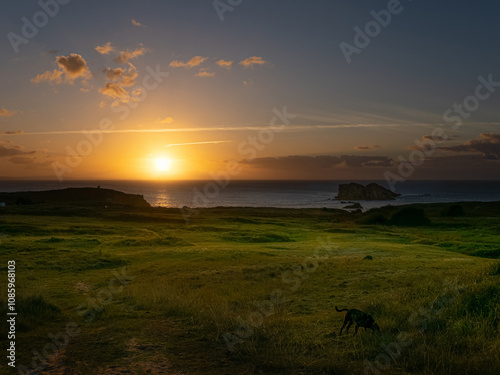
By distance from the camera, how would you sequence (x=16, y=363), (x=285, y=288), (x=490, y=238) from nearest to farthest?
1. (x=16, y=363)
2. (x=285, y=288)
3. (x=490, y=238)

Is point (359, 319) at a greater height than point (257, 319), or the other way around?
point (359, 319)

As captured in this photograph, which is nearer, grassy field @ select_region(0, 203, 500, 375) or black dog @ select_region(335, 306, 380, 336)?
grassy field @ select_region(0, 203, 500, 375)

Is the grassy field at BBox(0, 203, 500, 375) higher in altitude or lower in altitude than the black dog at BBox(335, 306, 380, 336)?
lower

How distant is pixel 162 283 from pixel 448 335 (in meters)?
13.6

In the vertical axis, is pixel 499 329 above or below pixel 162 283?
above

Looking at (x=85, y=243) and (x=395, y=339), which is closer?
(x=395, y=339)

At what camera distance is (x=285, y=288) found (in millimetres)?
17891

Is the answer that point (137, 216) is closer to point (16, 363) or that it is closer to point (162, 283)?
point (162, 283)

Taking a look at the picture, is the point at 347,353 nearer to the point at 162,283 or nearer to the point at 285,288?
the point at 285,288

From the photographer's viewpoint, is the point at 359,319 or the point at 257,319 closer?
the point at 359,319

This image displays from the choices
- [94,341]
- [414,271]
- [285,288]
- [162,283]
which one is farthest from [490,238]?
[94,341]

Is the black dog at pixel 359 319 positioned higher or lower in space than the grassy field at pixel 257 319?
higher

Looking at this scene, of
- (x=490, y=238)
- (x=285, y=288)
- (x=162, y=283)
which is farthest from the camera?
(x=490, y=238)

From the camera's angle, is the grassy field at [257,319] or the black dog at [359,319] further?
the black dog at [359,319]
